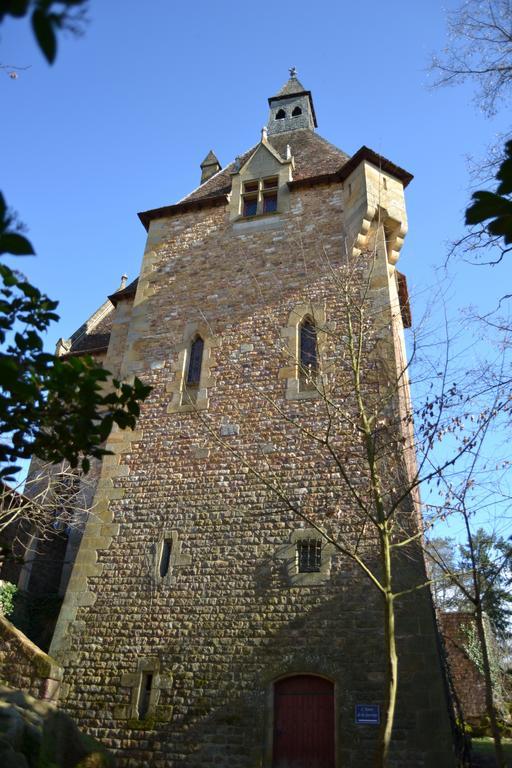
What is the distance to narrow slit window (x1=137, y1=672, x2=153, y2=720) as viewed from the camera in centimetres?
895

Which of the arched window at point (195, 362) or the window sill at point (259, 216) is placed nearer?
the arched window at point (195, 362)

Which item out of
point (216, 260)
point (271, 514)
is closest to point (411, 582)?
point (271, 514)

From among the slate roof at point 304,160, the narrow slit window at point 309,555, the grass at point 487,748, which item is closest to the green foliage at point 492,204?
the narrow slit window at point 309,555

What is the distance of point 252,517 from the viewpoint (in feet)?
32.6

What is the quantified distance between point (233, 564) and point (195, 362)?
425 cm

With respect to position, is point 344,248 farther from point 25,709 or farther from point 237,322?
point 25,709

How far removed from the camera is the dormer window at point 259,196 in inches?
557

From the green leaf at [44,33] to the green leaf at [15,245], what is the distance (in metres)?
0.62

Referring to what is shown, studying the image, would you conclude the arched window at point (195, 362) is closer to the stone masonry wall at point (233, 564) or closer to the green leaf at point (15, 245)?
the stone masonry wall at point (233, 564)

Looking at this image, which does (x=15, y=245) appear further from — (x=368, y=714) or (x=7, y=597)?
(x=7, y=597)

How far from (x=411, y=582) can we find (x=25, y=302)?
6523mm

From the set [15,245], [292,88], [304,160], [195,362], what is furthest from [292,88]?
[15,245]

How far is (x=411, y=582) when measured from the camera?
8.55 m

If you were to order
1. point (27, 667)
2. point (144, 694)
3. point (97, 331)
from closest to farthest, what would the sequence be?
point (144, 694) < point (27, 667) < point (97, 331)
